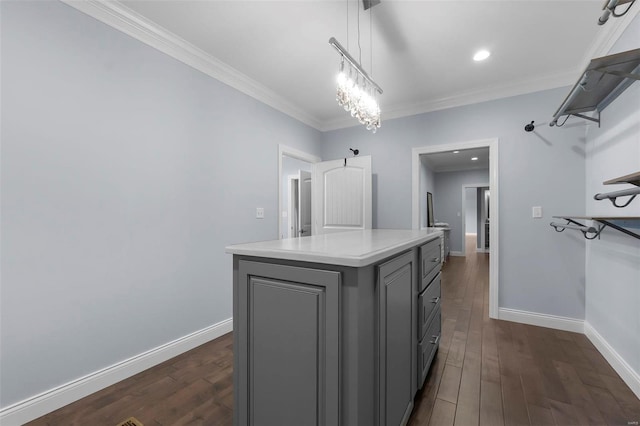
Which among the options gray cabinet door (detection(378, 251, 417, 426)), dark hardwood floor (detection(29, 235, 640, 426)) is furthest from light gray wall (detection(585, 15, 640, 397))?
gray cabinet door (detection(378, 251, 417, 426))

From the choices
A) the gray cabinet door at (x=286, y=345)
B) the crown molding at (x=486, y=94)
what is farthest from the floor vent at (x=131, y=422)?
the crown molding at (x=486, y=94)

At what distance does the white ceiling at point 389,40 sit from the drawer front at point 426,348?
2.26 meters

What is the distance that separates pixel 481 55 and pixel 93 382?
13.3 ft

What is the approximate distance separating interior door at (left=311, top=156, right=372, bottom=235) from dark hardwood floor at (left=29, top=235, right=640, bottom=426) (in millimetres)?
1863

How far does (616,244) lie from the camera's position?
1964mm

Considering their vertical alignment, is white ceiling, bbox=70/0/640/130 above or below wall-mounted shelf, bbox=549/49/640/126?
above

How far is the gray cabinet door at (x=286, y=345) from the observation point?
37.8 inches

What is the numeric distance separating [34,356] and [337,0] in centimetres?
294

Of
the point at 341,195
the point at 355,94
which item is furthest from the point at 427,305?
the point at 341,195

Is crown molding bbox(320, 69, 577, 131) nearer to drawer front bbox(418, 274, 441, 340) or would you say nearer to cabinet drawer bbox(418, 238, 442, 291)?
cabinet drawer bbox(418, 238, 442, 291)

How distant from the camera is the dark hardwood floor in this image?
59.4 inches

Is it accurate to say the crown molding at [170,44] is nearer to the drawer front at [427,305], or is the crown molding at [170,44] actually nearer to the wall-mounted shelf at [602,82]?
the drawer front at [427,305]

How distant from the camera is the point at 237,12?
6.38 feet

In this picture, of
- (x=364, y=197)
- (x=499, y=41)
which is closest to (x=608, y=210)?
(x=499, y=41)
